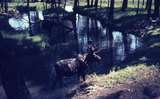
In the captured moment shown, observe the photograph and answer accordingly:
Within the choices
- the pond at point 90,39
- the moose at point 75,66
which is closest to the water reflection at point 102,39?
the pond at point 90,39

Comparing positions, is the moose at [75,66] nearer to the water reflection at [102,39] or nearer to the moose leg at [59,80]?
the moose leg at [59,80]

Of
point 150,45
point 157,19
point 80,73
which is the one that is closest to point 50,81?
point 80,73

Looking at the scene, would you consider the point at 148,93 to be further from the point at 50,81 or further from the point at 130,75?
the point at 50,81

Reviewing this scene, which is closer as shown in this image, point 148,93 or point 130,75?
point 148,93

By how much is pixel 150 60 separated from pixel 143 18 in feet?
87.6

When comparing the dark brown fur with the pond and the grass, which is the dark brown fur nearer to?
the grass

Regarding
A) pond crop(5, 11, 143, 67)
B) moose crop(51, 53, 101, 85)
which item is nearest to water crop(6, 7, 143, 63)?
pond crop(5, 11, 143, 67)

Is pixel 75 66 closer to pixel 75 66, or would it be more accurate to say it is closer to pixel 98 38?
pixel 75 66

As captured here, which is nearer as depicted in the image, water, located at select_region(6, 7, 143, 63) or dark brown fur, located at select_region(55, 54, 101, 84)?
dark brown fur, located at select_region(55, 54, 101, 84)

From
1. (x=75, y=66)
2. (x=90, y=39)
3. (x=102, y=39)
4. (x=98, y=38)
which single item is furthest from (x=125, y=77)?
(x=98, y=38)

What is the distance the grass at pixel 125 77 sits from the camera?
2583 cm

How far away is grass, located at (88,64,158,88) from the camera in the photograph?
2583 cm

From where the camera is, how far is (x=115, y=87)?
82.3 feet

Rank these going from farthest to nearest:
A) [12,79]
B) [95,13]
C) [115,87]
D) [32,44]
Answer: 1. [95,13]
2. [32,44]
3. [12,79]
4. [115,87]
